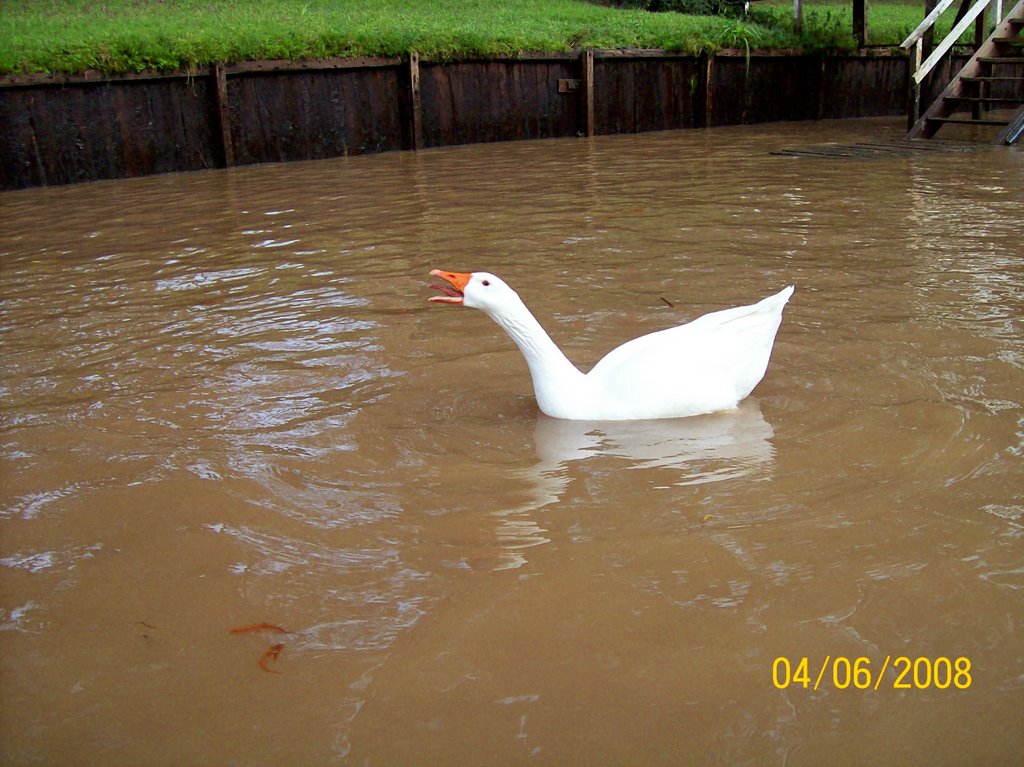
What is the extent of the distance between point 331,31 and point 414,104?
1604 millimetres

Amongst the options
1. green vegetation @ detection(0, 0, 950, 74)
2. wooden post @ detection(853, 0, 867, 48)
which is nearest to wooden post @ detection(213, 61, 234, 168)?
green vegetation @ detection(0, 0, 950, 74)

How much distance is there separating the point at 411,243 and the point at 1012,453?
5271 millimetres

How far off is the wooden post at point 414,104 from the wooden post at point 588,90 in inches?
108

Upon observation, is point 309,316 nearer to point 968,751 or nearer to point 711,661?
point 711,661

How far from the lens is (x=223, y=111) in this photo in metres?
13.1

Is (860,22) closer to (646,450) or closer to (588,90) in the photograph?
(588,90)

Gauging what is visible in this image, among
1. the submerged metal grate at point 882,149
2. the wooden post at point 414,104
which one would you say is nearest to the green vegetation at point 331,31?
the wooden post at point 414,104

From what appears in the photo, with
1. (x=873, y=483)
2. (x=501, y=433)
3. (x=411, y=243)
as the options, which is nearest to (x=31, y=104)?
(x=411, y=243)

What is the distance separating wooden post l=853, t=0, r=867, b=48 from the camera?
19594 mm

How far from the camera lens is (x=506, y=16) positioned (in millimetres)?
18141

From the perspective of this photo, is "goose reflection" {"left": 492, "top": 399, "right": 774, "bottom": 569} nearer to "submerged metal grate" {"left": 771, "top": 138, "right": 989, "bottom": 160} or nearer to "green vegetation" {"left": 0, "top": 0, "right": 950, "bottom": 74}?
"submerged metal grate" {"left": 771, "top": 138, "right": 989, "bottom": 160}

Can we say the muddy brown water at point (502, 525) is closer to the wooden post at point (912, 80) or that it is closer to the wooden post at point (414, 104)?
the wooden post at point (414, 104)

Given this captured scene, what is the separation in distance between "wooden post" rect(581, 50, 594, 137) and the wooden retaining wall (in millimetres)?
31

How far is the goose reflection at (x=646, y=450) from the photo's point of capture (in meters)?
3.47
